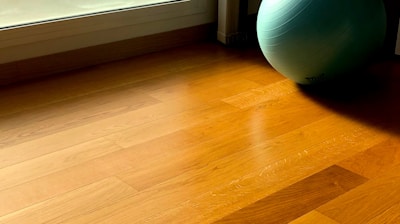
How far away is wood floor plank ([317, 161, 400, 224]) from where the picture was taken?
141 centimetres

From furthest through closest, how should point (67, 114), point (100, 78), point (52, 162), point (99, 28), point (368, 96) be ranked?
point (99, 28) → point (100, 78) → point (368, 96) → point (67, 114) → point (52, 162)

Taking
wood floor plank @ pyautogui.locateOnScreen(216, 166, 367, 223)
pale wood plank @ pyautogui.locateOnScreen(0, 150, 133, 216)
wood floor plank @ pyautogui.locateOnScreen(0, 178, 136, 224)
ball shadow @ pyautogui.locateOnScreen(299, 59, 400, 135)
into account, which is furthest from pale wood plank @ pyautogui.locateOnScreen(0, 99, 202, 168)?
wood floor plank @ pyautogui.locateOnScreen(216, 166, 367, 223)

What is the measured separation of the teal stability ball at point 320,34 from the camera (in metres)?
1.94

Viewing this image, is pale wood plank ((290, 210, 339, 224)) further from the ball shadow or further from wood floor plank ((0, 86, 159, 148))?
wood floor plank ((0, 86, 159, 148))

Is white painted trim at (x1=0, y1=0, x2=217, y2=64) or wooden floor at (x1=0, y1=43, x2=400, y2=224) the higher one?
white painted trim at (x1=0, y1=0, x2=217, y2=64)

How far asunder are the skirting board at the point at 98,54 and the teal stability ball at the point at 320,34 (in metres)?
0.74

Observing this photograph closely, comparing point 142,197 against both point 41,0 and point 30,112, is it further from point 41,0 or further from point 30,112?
point 41,0

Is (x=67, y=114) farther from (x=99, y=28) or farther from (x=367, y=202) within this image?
(x=367, y=202)

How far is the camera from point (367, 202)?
1468mm

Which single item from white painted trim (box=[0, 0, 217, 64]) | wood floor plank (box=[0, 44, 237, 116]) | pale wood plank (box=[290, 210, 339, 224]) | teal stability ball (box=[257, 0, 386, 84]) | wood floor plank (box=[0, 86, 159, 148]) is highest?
teal stability ball (box=[257, 0, 386, 84])

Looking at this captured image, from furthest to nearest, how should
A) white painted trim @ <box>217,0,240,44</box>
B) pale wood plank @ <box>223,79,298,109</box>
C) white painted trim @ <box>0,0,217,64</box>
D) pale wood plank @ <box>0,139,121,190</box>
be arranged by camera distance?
white painted trim @ <box>217,0,240,44</box>
white painted trim @ <box>0,0,217,64</box>
pale wood plank @ <box>223,79,298,109</box>
pale wood plank @ <box>0,139,121,190</box>

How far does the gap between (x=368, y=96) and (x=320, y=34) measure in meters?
0.37

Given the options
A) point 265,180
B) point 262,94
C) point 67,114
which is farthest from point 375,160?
point 67,114

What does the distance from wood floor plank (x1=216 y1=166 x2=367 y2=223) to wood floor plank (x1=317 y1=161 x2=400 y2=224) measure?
0.08 ft
